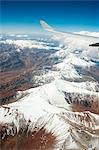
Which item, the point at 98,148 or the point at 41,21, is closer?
the point at 41,21

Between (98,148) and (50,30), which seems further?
(98,148)

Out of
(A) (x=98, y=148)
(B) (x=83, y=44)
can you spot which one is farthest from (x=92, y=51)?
(A) (x=98, y=148)

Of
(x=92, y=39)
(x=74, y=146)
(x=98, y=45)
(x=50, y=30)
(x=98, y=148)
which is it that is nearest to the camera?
(x=98, y=45)

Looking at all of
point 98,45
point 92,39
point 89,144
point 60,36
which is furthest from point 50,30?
point 89,144

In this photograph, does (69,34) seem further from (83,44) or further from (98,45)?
(98,45)

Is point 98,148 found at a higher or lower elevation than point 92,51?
lower

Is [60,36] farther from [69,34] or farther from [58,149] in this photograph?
[58,149]

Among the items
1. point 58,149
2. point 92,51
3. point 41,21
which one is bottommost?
point 58,149

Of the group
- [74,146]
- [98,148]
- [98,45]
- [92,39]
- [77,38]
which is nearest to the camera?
[98,45]

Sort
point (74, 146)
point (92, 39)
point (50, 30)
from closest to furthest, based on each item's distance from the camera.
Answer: point (92, 39) < point (50, 30) < point (74, 146)
